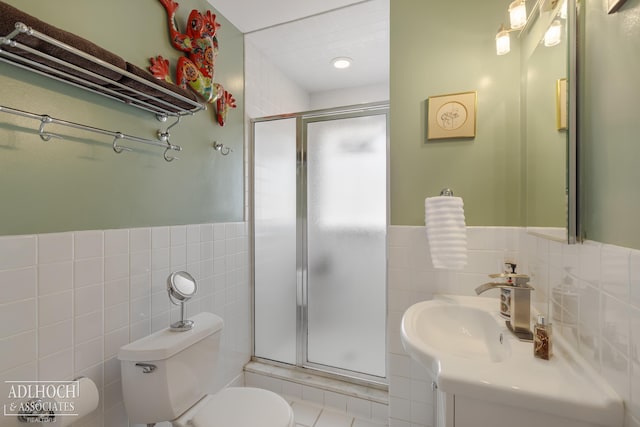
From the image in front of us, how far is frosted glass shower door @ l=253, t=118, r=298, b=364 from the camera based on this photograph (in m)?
2.07

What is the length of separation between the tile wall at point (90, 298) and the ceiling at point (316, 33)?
1.41 metres

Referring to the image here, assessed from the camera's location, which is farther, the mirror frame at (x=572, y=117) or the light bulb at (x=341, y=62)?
the light bulb at (x=341, y=62)

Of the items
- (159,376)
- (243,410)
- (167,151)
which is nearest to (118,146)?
(167,151)

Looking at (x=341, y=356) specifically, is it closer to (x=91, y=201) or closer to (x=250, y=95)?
(x=91, y=201)

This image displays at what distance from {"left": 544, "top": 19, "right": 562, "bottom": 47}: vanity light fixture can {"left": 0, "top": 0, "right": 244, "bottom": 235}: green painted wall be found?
1.64 meters

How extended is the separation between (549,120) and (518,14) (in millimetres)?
531

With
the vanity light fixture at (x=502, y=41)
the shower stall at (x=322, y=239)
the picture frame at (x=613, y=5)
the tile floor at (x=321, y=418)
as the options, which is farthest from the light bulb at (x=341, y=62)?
the tile floor at (x=321, y=418)

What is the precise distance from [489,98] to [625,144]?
905 millimetres

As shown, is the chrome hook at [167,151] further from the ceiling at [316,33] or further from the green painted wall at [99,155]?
the ceiling at [316,33]

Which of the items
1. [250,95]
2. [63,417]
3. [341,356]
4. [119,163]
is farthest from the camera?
[250,95]

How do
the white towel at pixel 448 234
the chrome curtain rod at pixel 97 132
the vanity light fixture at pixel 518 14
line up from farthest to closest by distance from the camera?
the white towel at pixel 448 234 → the vanity light fixture at pixel 518 14 → the chrome curtain rod at pixel 97 132

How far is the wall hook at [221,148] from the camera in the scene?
5.84 ft

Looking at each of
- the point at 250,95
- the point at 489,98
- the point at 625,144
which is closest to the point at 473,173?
the point at 489,98

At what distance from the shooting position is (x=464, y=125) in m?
1.43
